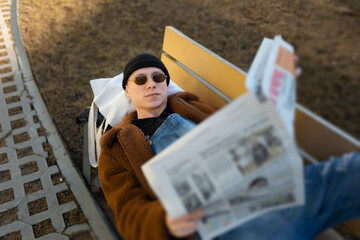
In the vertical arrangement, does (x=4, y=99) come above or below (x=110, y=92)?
below

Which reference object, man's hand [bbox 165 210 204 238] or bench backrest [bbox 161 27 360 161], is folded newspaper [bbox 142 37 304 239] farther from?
bench backrest [bbox 161 27 360 161]

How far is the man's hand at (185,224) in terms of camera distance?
89cm

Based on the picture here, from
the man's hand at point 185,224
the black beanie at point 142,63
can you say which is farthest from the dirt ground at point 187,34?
the man's hand at point 185,224

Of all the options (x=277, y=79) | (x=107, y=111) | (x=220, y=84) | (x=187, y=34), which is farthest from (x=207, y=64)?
(x=187, y=34)

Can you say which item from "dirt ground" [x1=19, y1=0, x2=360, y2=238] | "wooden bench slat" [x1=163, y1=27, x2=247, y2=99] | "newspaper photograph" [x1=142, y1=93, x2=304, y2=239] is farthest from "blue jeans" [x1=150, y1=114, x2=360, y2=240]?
"dirt ground" [x1=19, y1=0, x2=360, y2=238]

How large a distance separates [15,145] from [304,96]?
8.47ft

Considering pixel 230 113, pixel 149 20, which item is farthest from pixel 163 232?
pixel 149 20

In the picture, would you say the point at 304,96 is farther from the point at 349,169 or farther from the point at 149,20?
the point at 149,20

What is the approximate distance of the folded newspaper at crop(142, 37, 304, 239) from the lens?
2.68ft

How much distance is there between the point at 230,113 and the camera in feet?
2.77

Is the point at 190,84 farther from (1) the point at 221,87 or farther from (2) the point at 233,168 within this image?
(2) the point at 233,168

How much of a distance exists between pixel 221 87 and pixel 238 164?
0.91 metres

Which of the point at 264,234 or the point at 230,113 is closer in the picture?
the point at 230,113

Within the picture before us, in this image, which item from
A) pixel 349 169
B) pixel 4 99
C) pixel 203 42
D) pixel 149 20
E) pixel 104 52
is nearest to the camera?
pixel 349 169
